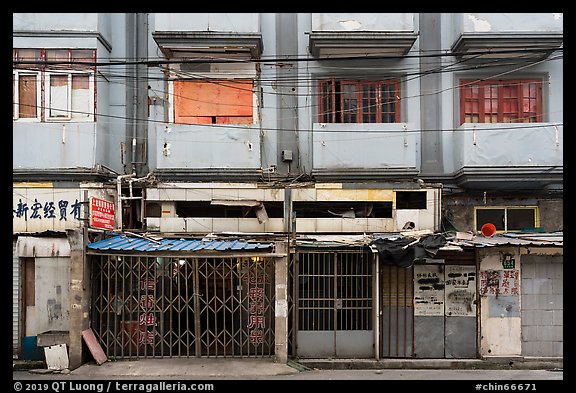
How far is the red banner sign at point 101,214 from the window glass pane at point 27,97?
11.0 feet

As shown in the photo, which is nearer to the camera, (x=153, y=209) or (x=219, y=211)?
(x=153, y=209)

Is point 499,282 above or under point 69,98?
under

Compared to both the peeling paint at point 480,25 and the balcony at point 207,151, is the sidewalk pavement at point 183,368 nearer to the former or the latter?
the balcony at point 207,151

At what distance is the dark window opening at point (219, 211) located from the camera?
12.8m

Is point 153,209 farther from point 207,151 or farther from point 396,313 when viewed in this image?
point 396,313

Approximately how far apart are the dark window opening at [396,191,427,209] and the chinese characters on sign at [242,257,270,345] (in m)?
4.08

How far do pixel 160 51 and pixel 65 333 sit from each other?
742cm

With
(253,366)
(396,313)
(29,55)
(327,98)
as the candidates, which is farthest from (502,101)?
(29,55)

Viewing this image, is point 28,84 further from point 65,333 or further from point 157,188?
point 65,333

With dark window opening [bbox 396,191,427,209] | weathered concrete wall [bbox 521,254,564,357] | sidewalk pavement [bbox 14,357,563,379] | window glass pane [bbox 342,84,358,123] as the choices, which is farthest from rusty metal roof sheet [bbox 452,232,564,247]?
window glass pane [bbox 342,84,358,123]

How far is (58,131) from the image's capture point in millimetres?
12195

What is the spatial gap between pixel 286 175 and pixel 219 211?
2012mm

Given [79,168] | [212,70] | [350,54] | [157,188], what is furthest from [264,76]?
[79,168]

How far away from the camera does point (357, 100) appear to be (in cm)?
1312
